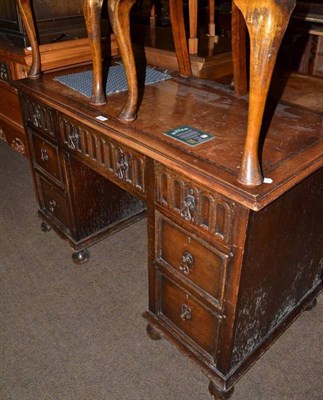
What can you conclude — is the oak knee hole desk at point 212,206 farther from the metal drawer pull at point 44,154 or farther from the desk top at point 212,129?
the metal drawer pull at point 44,154

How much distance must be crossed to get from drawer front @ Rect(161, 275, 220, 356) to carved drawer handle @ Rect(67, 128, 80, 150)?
658 mm

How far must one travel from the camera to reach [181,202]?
4.01 feet

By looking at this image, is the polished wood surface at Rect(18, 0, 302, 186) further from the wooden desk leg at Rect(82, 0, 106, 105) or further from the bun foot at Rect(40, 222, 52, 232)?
the bun foot at Rect(40, 222, 52, 232)

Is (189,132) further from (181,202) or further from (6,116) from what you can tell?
(6,116)

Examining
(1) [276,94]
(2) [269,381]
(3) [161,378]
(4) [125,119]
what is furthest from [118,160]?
(2) [269,381]

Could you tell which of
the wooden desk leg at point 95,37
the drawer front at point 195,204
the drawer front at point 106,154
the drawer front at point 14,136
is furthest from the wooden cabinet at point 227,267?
the drawer front at point 14,136

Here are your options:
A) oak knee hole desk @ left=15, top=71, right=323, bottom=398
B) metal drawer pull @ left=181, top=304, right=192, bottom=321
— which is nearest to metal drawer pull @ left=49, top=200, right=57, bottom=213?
oak knee hole desk @ left=15, top=71, right=323, bottom=398

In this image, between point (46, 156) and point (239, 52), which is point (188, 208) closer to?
point (239, 52)

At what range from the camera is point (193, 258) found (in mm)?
1284

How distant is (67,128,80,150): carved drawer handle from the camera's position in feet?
5.37

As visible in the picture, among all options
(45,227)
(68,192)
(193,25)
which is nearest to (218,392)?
(68,192)

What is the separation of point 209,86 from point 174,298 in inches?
34.4

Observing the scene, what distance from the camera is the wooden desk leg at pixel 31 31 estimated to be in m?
1.77

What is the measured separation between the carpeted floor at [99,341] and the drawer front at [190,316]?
20 centimetres
